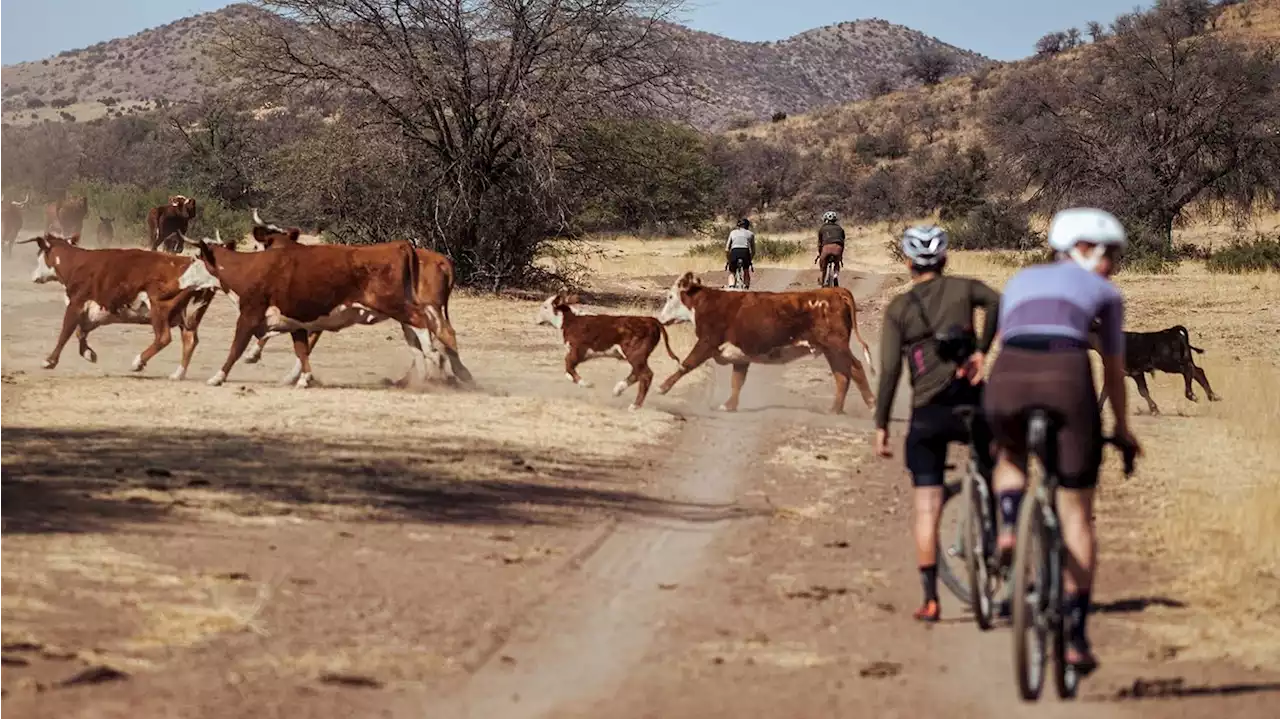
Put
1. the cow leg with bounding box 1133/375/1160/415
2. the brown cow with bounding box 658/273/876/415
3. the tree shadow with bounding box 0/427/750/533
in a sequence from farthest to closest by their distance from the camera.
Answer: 1. the cow leg with bounding box 1133/375/1160/415
2. the brown cow with bounding box 658/273/876/415
3. the tree shadow with bounding box 0/427/750/533

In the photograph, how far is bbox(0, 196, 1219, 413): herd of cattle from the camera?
56.9 ft

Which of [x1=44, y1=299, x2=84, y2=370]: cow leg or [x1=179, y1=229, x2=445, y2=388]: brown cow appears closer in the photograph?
[x1=179, y1=229, x2=445, y2=388]: brown cow

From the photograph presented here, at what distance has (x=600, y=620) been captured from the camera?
819 centimetres

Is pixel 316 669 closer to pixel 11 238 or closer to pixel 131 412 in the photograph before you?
pixel 131 412

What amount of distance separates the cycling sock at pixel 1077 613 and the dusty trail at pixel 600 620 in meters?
1.64

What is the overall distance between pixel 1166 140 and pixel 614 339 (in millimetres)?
31356

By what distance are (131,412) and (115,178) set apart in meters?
61.1

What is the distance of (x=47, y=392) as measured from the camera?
649 inches

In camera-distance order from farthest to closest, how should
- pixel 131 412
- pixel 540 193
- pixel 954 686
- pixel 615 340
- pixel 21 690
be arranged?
pixel 540 193 < pixel 615 340 < pixel 131 412 < pixel 954 686 < pixel 21 690

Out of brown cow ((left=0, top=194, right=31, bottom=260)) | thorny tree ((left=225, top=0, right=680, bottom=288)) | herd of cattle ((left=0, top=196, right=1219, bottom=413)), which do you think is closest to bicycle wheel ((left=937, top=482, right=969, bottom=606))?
herd of cattle ((left=0, top=196, right=1219, bottom=413))

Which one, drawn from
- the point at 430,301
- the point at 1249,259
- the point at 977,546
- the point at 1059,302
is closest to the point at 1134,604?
the point at 977,546

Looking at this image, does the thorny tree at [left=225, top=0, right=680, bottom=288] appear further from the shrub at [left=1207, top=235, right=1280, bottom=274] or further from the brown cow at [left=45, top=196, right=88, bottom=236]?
the shrub at [left=1207, top=235, right=1280, bottom=274]

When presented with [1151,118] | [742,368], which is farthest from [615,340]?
[1151,118]

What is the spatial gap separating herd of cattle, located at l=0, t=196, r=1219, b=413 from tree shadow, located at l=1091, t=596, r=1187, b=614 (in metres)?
8.17
